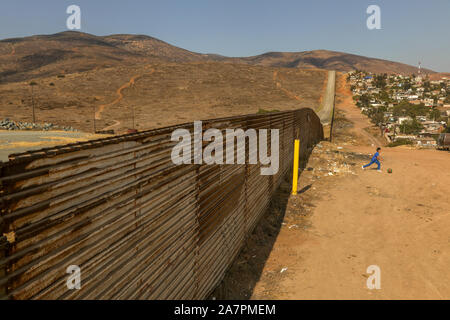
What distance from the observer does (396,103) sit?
2458 inches

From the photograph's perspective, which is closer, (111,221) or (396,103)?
(111,221)

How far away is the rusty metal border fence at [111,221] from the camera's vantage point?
152 cm

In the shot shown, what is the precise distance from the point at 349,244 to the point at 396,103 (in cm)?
6812

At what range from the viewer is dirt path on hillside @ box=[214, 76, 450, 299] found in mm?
4508

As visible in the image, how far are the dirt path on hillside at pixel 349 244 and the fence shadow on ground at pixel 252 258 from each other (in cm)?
2

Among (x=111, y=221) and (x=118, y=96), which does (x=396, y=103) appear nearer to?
(x=118, y=96)

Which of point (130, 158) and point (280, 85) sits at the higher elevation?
point (280, 85)

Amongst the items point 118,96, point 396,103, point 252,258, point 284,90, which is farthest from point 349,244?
point 396,103

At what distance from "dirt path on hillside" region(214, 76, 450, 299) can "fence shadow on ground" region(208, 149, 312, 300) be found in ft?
0.06

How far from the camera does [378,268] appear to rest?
505 centimetres

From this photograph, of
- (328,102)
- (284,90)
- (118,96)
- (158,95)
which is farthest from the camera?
(284,90)

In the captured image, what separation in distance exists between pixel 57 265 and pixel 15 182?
573mm

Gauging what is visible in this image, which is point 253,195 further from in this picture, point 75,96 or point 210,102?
point 75,96
